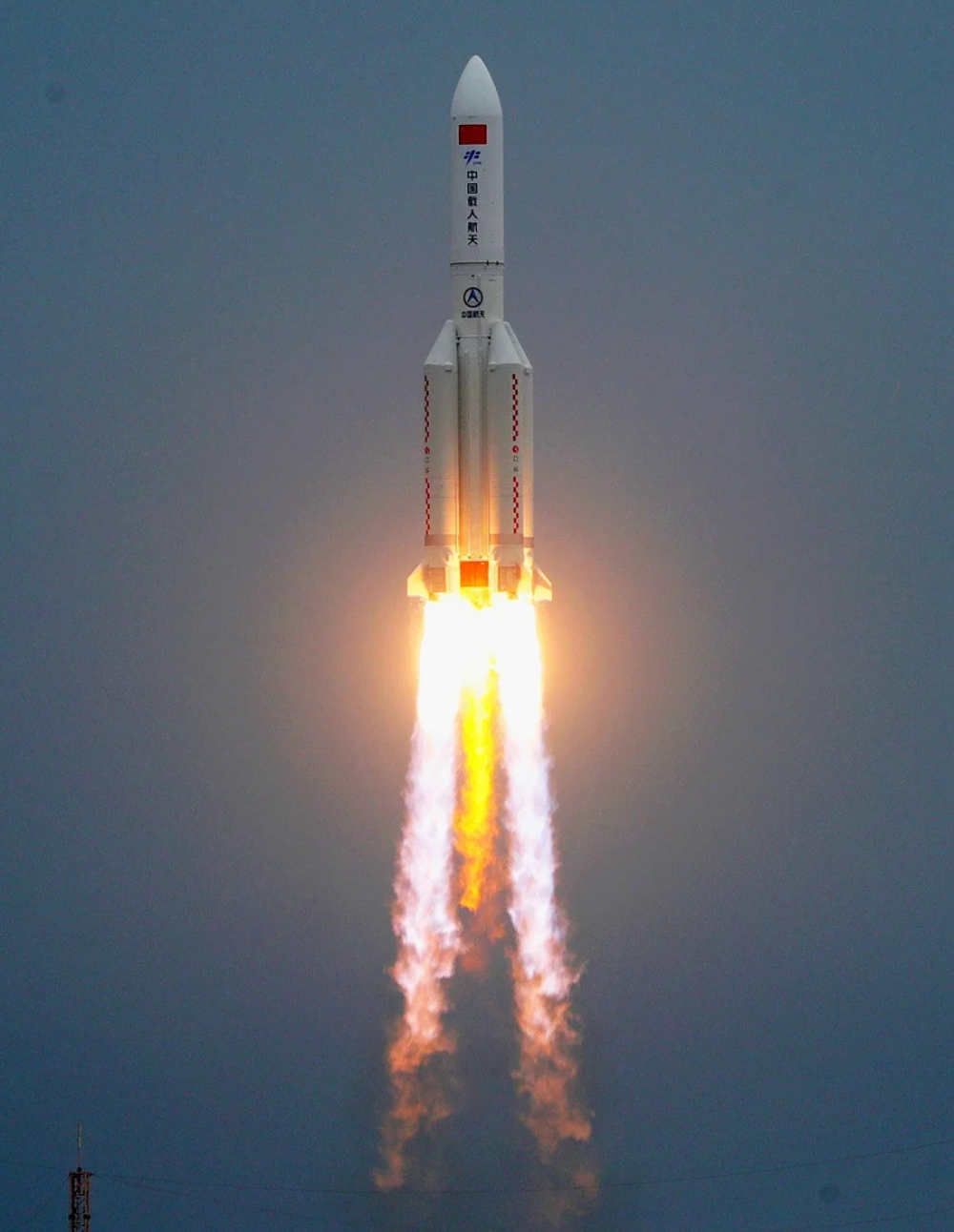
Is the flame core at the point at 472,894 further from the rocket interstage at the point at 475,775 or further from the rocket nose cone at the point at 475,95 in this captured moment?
the rocket nose cone at the point at 475,95

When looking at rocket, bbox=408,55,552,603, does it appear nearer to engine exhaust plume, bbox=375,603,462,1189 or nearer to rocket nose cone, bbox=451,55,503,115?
rocket nose cone, bbox=451,55,503,115

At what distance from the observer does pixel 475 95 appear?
44.5 meters

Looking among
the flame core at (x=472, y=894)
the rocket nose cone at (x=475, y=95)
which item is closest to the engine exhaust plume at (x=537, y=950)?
the flame core at (x=472, y=894)

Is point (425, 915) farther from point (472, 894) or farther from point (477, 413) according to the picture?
point (477, 413)

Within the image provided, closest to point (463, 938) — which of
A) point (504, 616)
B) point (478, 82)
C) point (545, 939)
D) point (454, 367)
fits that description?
point (545, 939)

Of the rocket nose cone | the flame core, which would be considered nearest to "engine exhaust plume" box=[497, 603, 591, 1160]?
the flame core

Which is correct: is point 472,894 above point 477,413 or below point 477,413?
below

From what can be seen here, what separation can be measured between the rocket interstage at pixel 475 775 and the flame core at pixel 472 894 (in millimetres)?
20

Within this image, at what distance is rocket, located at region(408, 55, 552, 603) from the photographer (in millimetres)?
44031

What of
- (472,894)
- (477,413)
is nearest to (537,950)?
(472,894)

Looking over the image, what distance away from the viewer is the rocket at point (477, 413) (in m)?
44.0

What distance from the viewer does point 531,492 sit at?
44.5m

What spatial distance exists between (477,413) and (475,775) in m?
5.73

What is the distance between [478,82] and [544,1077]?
590 inches
